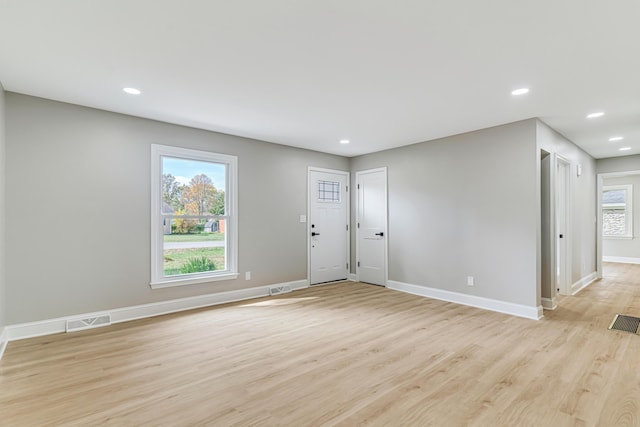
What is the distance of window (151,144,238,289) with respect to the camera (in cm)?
414

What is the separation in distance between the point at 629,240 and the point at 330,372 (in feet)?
32.6

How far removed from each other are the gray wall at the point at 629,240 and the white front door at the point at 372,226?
729cm

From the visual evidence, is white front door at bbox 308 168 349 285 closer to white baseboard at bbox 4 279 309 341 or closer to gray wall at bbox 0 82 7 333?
white baseboard at bbox 4 279 309 341

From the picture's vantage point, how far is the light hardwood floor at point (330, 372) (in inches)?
79.6

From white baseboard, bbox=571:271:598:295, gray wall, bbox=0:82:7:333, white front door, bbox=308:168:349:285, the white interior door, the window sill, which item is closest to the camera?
gray wall, bbox=0:82:7:333

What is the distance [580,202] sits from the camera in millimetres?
5602

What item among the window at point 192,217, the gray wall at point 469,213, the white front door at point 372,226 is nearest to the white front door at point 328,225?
the white front door at point 372,226

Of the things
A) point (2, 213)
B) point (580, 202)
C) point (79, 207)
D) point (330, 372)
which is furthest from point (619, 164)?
point (2, 213)

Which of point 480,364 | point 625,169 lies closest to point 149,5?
point 480,364

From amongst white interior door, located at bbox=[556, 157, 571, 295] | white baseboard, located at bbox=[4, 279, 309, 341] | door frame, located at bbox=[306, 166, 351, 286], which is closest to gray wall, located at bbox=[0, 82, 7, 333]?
white baseboard, located at bbox=[4, 279, 309, 341]

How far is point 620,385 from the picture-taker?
2.37m

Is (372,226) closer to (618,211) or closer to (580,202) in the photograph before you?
(580,202)

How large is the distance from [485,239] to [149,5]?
14.7 feet

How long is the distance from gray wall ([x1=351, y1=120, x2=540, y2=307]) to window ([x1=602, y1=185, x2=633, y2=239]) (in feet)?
22.8
